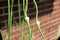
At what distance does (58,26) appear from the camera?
12.8 feet

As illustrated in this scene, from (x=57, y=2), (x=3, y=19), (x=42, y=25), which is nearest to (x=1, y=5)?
(x=3, y=19)

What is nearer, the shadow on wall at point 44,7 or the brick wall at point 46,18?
the brick wall at point 46,18

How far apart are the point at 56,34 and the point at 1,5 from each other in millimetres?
1901

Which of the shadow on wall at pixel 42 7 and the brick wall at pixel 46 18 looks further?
the shadow on wall at pixel 42 7

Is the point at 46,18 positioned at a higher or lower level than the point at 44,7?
lower

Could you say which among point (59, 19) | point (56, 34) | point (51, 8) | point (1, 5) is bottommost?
point (56, 34)

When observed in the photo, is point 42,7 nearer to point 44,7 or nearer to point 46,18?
point 44,7

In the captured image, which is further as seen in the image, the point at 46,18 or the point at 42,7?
the point at 46,18

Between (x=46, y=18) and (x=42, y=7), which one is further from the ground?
(x=42, y=7)

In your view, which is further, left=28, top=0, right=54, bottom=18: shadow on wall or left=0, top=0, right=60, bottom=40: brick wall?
left=28, top=0, right=54, bottom=18: shadow on wall

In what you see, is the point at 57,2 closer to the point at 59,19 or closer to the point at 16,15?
the point at 59,19

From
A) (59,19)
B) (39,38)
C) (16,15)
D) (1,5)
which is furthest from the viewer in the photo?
(59,19)

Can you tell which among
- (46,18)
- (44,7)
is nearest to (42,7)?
(44,7)

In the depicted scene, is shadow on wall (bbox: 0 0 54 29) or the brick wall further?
shadow on wall (bbox: 0 0 54 29)
